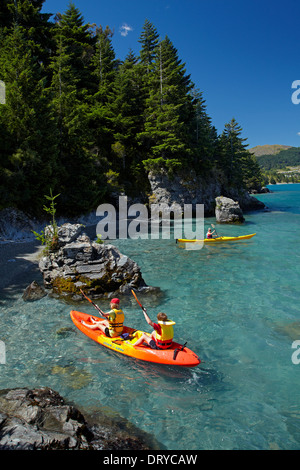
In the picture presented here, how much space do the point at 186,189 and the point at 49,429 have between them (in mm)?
39597

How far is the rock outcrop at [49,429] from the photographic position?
14.4 ft

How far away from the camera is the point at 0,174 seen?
20.2 metres

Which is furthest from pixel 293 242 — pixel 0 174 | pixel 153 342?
pixel 0 174

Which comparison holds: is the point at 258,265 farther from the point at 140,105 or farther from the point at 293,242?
the point at 140,105

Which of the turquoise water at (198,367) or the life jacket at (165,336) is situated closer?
the turquoise water at (198,367)

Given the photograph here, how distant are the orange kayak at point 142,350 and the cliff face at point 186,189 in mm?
32169

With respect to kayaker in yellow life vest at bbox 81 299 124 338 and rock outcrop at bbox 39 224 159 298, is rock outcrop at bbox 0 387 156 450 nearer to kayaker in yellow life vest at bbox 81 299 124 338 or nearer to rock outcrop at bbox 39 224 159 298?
kayaker in yellow life vest at bbox 81 299 124 338

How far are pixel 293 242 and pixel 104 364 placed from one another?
22.6 m

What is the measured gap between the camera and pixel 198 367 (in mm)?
8148

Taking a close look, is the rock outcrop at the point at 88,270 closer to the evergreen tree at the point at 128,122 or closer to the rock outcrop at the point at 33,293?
the rock outcrop at the point at 33,293
